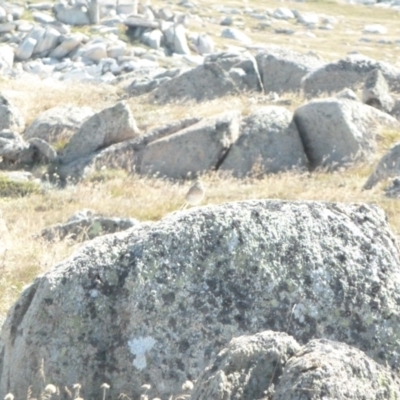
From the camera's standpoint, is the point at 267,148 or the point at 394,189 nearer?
the point at 394,189

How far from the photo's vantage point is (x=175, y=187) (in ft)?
54.4

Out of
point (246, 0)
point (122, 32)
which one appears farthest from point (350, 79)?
point (246, 0)

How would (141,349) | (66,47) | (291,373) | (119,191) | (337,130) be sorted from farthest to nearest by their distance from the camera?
(66,47), (337,130), (119,191), (141,349), (291,373)

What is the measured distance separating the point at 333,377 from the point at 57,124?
56.4 feet

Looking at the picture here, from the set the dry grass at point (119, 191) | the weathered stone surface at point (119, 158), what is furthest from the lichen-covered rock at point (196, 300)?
the weathered stone surface at point (119, 158)

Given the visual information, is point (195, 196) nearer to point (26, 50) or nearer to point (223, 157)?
point (223, 157)

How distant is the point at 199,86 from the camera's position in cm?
2430

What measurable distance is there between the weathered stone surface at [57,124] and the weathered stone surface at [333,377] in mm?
16412

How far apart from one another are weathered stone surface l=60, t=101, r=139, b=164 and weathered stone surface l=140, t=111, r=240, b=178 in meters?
0.96

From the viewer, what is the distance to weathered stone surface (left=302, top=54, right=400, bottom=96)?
935 inches

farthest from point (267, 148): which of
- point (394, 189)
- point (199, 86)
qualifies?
point (199, 86)

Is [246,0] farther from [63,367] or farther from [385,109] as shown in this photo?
[63,367]

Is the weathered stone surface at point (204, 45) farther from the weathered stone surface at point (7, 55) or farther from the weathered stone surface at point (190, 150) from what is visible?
the weathered stone surface at point (190, 150)

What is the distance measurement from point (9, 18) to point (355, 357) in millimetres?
47321
